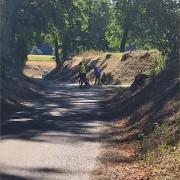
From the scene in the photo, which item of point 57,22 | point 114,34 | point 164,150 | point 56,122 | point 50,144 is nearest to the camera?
point 164,150

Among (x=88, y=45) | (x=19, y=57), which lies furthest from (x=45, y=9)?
(x=88, y=45)

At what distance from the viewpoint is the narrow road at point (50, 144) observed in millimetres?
10312

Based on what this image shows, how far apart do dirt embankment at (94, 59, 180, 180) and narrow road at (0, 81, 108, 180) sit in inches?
18.8

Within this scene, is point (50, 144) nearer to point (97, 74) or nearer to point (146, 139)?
point (146, 139)

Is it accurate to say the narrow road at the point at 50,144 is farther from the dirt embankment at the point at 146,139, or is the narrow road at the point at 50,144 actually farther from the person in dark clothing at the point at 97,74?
the person in dark clothing at the point at 97,74

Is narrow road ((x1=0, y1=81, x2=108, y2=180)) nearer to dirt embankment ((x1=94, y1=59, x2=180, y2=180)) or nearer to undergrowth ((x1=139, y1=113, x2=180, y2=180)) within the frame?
dirt embankment ((x1=94, y1=59, x2=180, y2=180))

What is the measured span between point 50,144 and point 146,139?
2529mm

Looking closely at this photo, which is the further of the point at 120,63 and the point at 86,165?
the point at 120,63

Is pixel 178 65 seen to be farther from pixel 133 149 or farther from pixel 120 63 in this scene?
pixel 120 63

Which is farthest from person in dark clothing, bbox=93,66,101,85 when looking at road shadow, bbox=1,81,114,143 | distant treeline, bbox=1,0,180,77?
road shadow, bbox=1,81,114,143

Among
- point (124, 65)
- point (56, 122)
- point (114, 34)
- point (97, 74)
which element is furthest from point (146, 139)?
point (114, 34)

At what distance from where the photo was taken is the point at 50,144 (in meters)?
13.5

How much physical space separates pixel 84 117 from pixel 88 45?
73.1 metres

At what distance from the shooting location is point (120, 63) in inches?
2029
